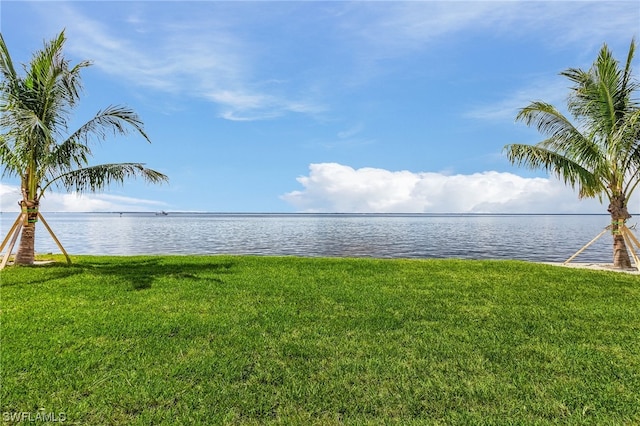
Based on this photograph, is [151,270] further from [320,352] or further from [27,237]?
[320,352]

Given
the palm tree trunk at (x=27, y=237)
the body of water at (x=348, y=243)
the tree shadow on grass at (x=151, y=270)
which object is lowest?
the body of water at (x=348, y=243)

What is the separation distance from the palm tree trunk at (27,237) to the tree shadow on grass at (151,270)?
1.55m

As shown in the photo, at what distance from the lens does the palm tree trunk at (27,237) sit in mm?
11664

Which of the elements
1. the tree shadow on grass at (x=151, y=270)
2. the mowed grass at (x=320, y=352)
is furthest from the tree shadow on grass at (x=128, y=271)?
the mowed grass at (x=320, y=352)

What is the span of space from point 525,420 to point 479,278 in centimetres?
702

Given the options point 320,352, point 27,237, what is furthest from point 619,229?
point 27,237

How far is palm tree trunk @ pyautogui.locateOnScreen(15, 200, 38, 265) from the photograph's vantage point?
1166cm

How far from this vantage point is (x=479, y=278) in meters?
10.2

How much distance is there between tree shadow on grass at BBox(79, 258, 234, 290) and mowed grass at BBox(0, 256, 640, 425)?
1.22 feet

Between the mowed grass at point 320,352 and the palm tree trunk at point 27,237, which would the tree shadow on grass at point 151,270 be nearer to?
the mowed grass at point 320,352

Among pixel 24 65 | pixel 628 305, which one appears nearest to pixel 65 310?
pixel 24 65

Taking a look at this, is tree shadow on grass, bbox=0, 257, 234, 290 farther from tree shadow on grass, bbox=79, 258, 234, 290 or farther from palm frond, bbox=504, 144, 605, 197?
palm frond, bbox=504, 144, 605, 197

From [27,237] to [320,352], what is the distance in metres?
11.7

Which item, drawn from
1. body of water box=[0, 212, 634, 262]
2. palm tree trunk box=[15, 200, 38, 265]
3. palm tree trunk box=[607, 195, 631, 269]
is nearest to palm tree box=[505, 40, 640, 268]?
palm tree trunk box=[607, 195, 631, 269]
